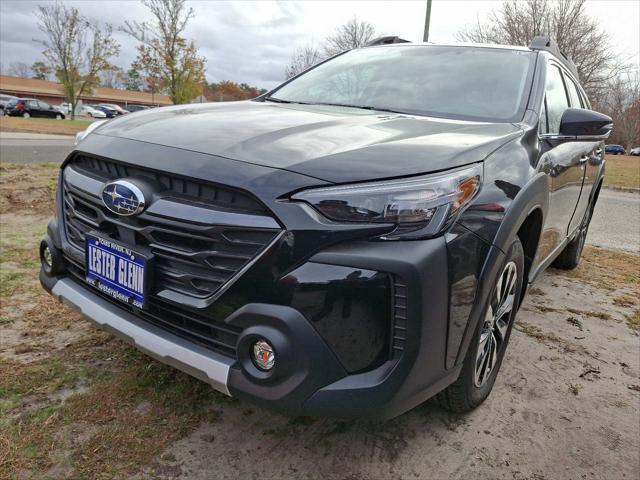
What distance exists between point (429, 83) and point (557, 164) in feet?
2.75

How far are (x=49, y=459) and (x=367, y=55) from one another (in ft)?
9.80

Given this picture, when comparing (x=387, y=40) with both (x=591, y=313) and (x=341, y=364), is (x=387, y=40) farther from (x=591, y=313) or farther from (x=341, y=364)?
(x=341, y=364)

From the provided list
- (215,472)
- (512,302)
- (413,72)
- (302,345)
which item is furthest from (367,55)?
(215,472)

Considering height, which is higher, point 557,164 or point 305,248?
point 557,164

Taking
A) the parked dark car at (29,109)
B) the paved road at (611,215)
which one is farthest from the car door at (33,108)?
the paved road at (611,215)

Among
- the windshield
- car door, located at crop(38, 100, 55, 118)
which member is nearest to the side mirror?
the windshield

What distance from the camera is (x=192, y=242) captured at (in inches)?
70.2

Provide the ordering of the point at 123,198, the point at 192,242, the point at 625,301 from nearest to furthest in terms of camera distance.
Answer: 1. the point at 192,242
2. the point at 123,198
3. the point at 625,301

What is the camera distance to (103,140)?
222 cm

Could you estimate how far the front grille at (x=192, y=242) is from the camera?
169 cm

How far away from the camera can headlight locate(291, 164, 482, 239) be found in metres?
1.65

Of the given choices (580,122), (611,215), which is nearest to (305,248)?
(580,122)

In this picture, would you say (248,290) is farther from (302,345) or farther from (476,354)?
(476,354)

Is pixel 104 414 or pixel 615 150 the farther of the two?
pixel 615 150
